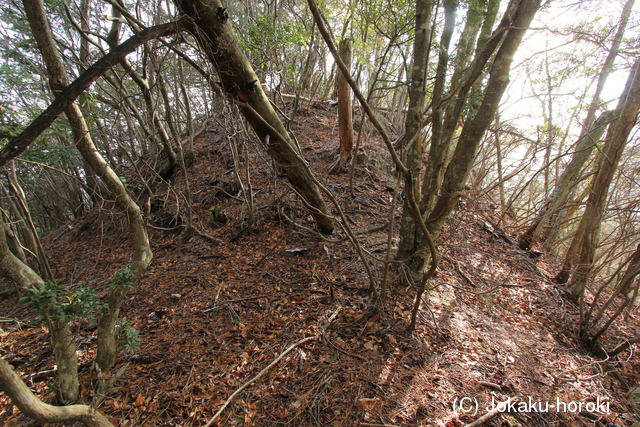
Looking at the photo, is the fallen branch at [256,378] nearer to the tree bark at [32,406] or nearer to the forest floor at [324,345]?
the forest floor at [324,345]

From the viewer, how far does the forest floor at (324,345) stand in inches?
97.4

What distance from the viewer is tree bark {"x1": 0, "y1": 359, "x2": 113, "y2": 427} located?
157 centimetres

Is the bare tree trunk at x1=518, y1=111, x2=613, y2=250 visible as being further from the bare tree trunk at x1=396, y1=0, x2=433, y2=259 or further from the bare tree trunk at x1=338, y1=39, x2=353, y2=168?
the bare tree trunk at x1=338, y1=39, x2=353, y2=168

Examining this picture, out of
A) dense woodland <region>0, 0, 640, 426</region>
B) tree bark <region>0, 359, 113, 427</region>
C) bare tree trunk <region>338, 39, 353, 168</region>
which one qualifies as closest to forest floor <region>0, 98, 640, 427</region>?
dense woodland <region>0, 0, 640, 426</region>

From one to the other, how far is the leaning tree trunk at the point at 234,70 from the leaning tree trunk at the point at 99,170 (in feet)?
4.09

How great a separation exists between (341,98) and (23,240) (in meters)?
14.5

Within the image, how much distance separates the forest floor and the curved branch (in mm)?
1109

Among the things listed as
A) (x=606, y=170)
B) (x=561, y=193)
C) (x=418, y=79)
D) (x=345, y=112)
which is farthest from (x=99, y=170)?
(x=561, y=193)

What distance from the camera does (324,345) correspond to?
3.02 meters

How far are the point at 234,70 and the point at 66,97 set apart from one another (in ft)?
5.45

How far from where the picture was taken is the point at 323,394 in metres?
2.53

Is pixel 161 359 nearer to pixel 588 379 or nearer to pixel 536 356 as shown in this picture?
pixel 536 356

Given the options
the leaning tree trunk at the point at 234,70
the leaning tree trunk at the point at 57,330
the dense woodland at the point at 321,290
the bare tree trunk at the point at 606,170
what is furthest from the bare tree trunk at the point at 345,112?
the leaning tree trunk at the point at 57,330

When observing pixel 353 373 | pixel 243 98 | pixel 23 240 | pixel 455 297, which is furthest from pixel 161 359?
pixel 23 240
